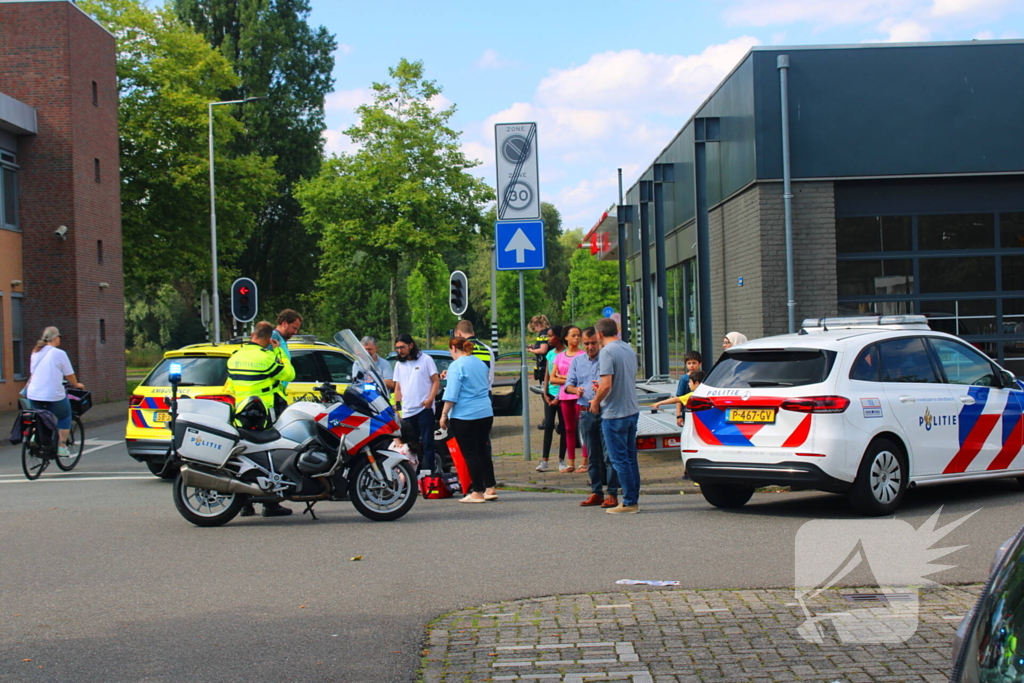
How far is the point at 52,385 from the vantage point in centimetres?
1414

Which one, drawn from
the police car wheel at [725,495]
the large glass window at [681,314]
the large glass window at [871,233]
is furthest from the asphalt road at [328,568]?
the large glass window at [681,314]

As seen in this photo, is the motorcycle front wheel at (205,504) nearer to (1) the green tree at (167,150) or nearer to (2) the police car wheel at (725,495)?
(2) the police car wheel at (725,495)

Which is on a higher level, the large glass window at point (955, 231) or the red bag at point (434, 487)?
the large glass window at point (955, 231)

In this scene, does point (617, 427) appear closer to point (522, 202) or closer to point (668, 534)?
point (668, 534)

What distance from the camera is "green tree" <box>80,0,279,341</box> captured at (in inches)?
1626

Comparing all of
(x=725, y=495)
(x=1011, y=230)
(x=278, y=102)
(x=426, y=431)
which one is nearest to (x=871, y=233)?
(x=1011, y=230)

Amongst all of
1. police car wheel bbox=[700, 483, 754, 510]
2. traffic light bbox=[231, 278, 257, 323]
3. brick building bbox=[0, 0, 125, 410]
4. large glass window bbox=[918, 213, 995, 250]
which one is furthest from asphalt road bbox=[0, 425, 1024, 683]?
brick building bbox=[0, 0, 125, 410]

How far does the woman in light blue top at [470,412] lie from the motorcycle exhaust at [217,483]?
6.92 feet

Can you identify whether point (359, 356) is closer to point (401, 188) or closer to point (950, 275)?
point (950, 275)

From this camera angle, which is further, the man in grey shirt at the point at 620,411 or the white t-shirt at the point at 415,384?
the white t-shirt at the point at 415,384

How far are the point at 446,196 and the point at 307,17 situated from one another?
21.7 metres

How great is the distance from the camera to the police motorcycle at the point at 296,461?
30.6 feet

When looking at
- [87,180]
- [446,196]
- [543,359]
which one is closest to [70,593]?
[543,359]

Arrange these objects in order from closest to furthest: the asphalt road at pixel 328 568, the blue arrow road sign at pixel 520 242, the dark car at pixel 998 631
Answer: the dark car at pixel 998 631, the asphalt road at pixel 328 568, the blue arrow road sign at pixel 520 242
